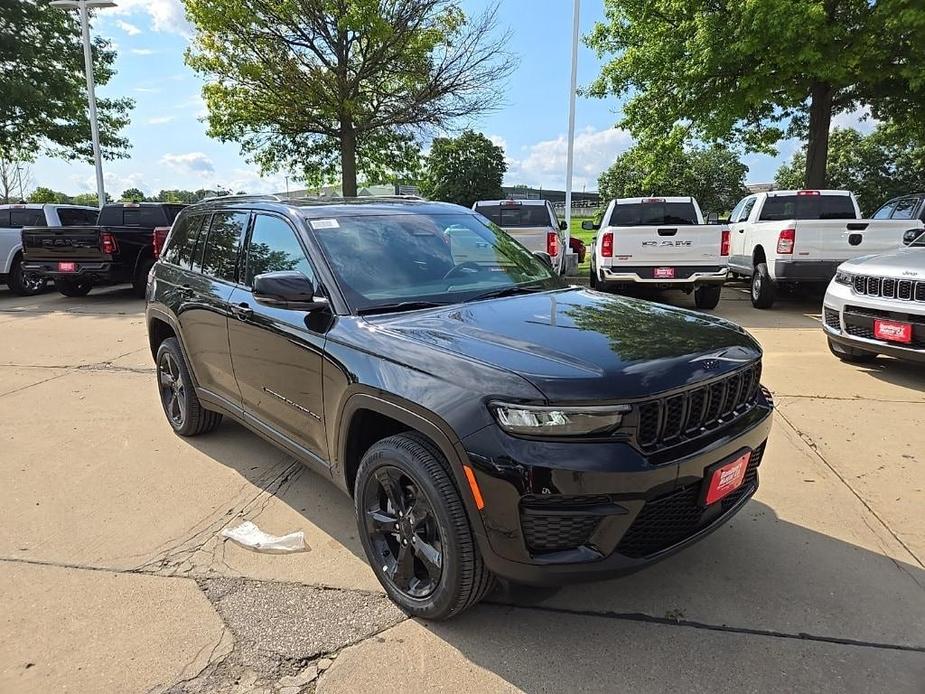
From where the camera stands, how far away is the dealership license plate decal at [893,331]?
215 inches

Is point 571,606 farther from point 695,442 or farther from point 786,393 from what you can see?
point 786,393

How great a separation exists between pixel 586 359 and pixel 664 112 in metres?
14.8

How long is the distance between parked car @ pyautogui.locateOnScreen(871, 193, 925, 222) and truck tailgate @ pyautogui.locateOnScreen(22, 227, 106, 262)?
14.2 m

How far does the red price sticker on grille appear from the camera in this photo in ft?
8.21

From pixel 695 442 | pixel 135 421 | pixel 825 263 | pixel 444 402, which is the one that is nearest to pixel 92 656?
pixel 444 402

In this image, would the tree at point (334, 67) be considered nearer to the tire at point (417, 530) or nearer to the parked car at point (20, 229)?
the parked car at point (20, 229)

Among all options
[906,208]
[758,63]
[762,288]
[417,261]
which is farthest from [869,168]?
[417,261]

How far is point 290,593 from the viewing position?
115 inches

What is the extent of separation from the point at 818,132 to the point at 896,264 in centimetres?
1118

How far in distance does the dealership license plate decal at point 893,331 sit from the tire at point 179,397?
5.67 m

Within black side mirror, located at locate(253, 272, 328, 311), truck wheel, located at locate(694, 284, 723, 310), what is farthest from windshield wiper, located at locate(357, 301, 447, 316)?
truck wheel, located at locate(694, 284, 723, 310)

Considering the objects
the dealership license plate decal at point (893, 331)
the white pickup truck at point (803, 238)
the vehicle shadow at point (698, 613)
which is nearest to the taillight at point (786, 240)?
the white pickup truck at point (803, 238)

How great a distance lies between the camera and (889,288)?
226 inches

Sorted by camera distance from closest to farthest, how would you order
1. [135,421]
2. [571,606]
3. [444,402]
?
[444,402] < [571,606] < [135,421]
